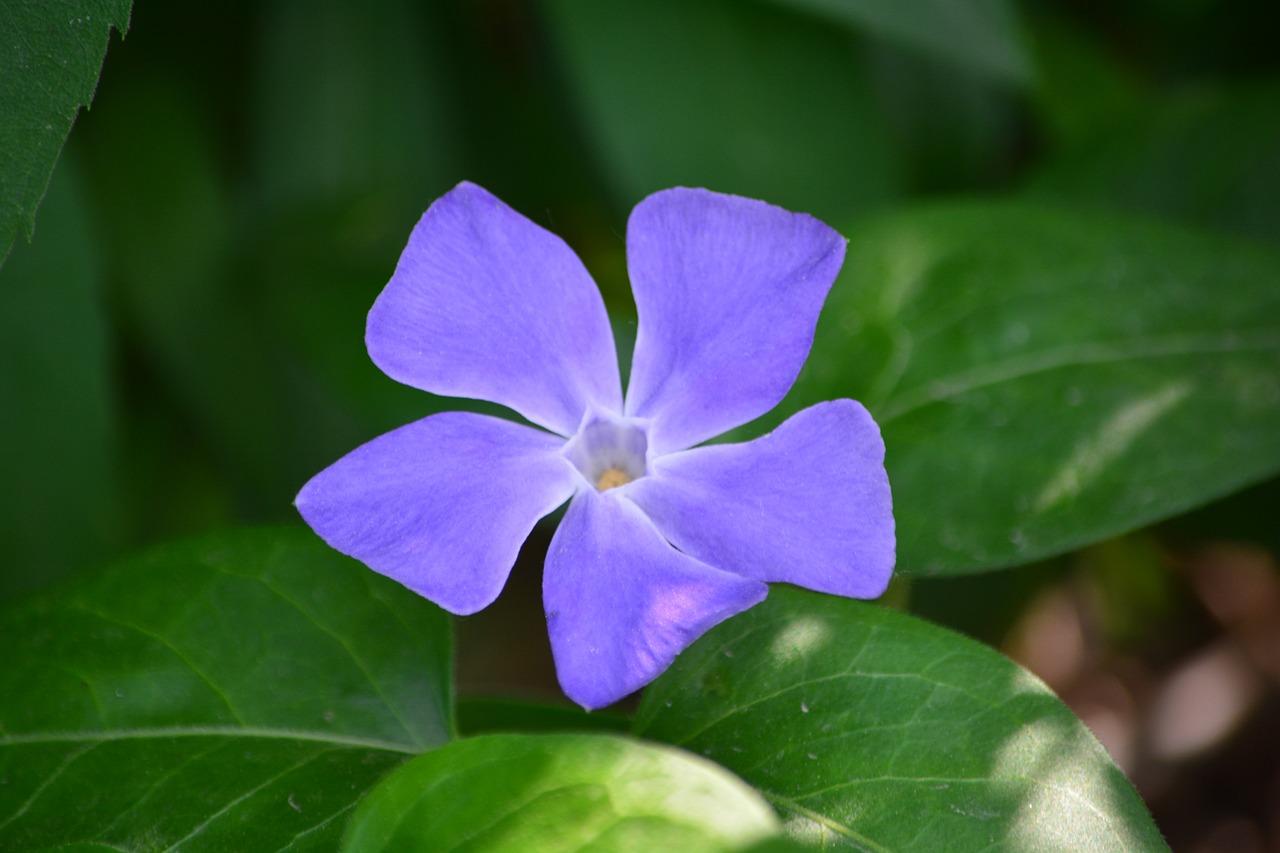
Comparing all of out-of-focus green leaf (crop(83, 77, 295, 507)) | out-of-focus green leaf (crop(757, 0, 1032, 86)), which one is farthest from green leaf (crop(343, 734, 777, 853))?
out-of-focus green leaf (crop(757, 0, 1032, 86))

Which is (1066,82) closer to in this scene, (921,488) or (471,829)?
(921,488)

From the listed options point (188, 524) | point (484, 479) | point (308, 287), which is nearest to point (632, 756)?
point (484, 479)

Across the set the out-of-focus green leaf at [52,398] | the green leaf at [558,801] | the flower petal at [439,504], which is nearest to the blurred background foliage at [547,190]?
the out-of-focus green leaf at [52,398]

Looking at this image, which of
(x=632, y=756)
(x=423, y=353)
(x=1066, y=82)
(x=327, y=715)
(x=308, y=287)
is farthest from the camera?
(x=1066, y=82)

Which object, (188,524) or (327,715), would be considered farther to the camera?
(188,524)

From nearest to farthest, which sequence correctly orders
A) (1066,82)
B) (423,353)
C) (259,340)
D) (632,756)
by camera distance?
(632,756), (423,353), (259,340), (1066,82)

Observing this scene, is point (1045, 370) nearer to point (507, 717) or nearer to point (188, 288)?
point (507, 717)

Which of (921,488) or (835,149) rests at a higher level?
(835,149)
